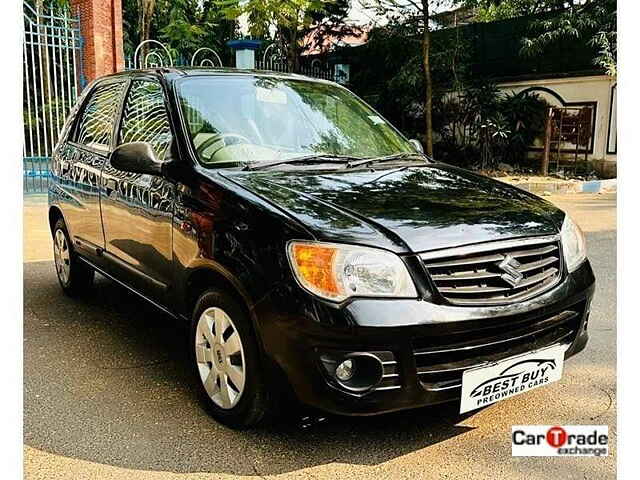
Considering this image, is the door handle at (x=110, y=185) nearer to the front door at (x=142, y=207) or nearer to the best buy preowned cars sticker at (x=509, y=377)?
the front door at (x=142, y=207)

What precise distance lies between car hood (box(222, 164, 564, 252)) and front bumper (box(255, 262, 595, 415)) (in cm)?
25

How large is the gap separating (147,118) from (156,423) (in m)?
1.61

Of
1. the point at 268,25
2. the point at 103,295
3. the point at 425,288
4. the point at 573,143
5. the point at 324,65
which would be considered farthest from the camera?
the point at 324,65

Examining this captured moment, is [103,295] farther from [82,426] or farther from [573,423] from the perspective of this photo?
[573,423]

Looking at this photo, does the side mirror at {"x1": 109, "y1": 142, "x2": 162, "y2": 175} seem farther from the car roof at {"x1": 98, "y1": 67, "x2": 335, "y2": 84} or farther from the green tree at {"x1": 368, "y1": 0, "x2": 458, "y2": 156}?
the green tree at {"x1": 368, "y1": 0, "x2": 458, "y2": 156}

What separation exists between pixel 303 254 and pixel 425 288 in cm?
45

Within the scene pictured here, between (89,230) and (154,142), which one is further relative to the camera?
(89,230)

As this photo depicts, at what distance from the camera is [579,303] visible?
2.65 m

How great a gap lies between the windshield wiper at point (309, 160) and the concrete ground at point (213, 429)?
1.12 m

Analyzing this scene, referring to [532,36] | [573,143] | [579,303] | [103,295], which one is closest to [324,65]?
[532,36]

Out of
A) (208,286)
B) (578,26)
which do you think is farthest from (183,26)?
(208,286)

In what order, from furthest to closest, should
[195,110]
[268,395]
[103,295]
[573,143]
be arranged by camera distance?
[573,143], [103,295], [195,110], [268,395]

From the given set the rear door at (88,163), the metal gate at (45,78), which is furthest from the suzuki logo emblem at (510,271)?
the metal gate at (45,78)

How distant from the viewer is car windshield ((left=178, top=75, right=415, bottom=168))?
3.13 m
